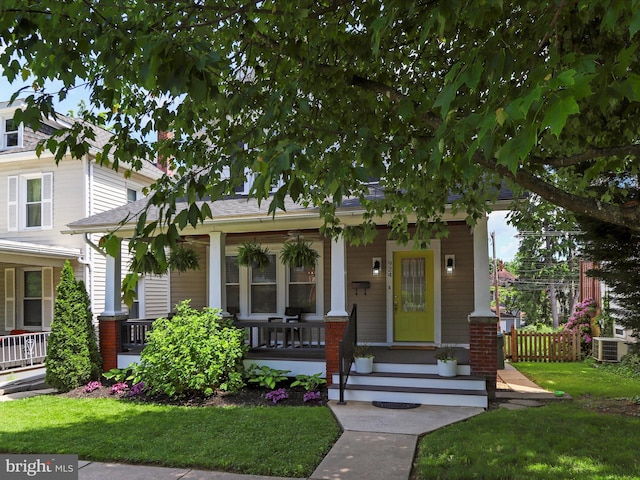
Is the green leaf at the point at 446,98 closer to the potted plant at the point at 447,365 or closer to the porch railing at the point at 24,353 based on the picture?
the potted plant at the point at 447,365

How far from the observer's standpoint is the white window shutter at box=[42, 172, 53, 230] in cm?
1322

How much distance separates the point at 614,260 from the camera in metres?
8.55

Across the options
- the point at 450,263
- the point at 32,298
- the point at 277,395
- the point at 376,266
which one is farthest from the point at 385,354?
the point at 32,298

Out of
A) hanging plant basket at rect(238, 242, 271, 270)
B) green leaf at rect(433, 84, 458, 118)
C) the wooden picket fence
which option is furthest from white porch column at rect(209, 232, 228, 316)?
the wooden picket fence

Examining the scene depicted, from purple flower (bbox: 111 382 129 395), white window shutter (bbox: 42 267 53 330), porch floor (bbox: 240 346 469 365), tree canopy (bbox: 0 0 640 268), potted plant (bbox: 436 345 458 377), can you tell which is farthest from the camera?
white window shutter (bbox: 42 267 53 330)

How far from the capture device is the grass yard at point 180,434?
507 cm

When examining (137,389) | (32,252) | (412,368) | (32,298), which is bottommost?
(137,389)

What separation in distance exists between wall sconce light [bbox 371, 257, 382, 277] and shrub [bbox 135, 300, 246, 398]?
3.28m

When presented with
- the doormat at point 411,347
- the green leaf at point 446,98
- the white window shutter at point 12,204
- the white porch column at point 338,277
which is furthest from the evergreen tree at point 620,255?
the white window shutter at point 12,204

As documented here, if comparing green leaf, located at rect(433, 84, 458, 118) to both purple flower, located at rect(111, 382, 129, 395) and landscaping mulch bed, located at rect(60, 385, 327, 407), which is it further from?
purple flower, located at rect(111, 382, 129, 395)

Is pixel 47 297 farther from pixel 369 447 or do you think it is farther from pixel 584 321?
pixel 584 321

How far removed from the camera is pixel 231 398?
809cm

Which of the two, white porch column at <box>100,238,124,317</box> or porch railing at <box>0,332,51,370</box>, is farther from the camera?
porch railing at <box>0,332,51,370</box>

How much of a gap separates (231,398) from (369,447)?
3.35 meters
